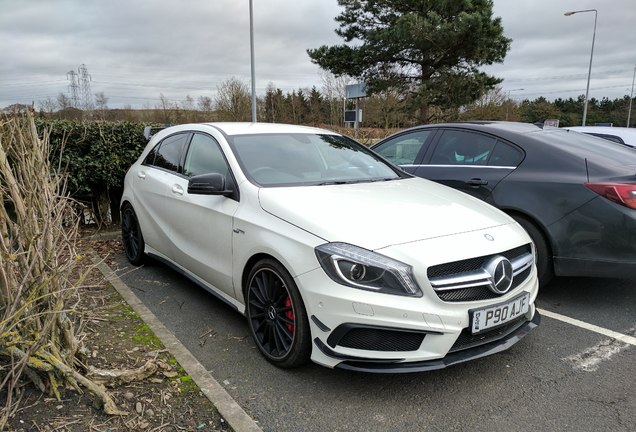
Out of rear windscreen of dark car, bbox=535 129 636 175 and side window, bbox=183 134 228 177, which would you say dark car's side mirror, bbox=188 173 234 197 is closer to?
Answer: side window, bbox=183 134 228 177

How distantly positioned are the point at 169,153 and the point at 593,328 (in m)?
3.98

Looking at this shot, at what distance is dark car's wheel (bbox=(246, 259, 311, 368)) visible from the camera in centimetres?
279

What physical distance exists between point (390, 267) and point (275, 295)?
0.83 m

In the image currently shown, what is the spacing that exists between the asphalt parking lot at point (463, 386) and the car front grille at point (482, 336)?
32 centimetres

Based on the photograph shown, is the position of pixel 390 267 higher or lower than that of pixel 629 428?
higher

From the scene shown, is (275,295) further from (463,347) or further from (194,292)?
(194,292)

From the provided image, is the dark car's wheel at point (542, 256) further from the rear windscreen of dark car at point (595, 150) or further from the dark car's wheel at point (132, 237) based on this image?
the dark car's wheel at point (132, 237)

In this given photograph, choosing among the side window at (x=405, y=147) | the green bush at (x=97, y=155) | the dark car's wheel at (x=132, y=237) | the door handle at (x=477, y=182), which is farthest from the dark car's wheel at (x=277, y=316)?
the green bush at (x=97, y=155)

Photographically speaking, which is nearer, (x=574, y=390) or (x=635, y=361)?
(x=574, y=390)

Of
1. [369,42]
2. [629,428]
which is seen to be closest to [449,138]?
[629,428]

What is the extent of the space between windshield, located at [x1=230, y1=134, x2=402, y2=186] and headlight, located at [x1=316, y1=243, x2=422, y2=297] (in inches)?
39.6

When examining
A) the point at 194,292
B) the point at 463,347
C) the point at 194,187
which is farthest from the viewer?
the point at 194,292

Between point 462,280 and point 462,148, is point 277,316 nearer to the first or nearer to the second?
point 462,280

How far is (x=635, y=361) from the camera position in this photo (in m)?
3.13
